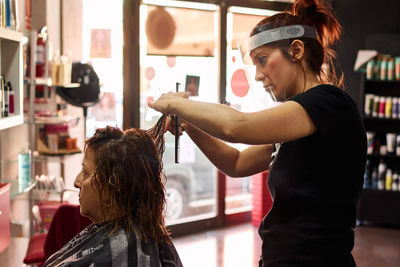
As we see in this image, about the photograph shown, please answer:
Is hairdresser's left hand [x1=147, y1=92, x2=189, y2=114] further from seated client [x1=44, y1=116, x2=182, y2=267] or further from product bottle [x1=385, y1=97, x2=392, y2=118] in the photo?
product bottle [x1=385, y1=97, x2=392, y2=118]

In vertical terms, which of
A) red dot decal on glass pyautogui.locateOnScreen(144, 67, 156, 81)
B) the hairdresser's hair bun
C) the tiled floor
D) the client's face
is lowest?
the tiled floor

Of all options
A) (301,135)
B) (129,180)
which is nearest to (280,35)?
(301,135)

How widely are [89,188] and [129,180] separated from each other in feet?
0.38

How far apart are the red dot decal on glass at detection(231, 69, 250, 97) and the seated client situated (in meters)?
4.21

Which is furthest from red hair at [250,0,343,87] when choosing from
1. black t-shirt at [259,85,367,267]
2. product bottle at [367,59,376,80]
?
product bottle at [367,59,376,80]

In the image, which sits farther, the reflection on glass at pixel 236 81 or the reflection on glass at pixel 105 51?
the reflection on glass at pixel 236 81

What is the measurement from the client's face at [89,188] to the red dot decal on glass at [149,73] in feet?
11.8

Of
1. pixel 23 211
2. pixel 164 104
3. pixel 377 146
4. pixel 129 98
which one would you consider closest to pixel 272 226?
pixel 164 104

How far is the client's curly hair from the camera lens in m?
1.43

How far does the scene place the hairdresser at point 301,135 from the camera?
137 centimetres

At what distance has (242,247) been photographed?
16.4 feet

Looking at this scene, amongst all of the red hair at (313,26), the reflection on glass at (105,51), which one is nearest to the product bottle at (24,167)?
the reflection on glass at (105,51)

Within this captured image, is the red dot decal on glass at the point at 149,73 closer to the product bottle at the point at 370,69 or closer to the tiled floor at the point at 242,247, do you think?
the tiled floor at the point at 242,247

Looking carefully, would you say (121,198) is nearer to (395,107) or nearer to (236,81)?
(236,81)
